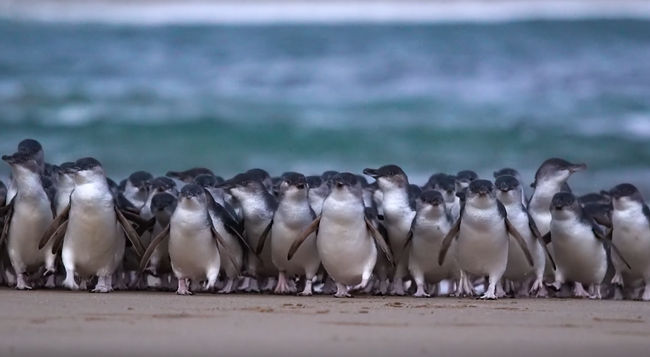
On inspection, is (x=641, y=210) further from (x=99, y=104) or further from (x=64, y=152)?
(x=99, y=104)

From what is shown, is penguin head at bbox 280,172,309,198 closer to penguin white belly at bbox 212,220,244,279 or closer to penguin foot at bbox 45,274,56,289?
penguin white belly at bbox 212,220,244,279

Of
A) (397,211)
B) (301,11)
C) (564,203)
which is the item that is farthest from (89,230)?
(301,11)

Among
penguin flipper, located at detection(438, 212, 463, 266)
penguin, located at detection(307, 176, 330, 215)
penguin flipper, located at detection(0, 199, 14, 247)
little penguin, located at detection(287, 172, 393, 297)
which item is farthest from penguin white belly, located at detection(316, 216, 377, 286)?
penguin flipper, located at detection(0, 199, 14, 247)

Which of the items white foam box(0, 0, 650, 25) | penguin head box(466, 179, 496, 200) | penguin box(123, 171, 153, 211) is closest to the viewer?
penguin head box(466, 179, 496, 200)

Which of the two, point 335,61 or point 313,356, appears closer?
point 313,356

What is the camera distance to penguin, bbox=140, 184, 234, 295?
7.46 meters

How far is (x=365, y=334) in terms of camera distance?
4934 millimetres

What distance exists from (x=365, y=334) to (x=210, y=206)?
3107mm

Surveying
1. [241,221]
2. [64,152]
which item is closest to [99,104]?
[64,152]

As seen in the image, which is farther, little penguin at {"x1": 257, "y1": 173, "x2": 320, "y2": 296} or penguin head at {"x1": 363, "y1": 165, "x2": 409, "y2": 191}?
penguin head at {"x1": 363, "y1": 165, "x2": 409, "y2": 191}

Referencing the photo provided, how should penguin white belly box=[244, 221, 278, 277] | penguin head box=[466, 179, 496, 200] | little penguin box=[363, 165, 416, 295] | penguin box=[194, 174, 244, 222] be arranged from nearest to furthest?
penguin head box=[466, 179, 496, 200] < little penguin box=[363, 165, 416, 295] < penguin white belly box=[244, 221, 278, 277] < penguin box=[194, 174, 244, 222]

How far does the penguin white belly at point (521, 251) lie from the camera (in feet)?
25.5

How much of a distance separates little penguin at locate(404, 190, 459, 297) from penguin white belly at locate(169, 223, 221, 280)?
4.59ft

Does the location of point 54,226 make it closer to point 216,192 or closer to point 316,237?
point 216,192
